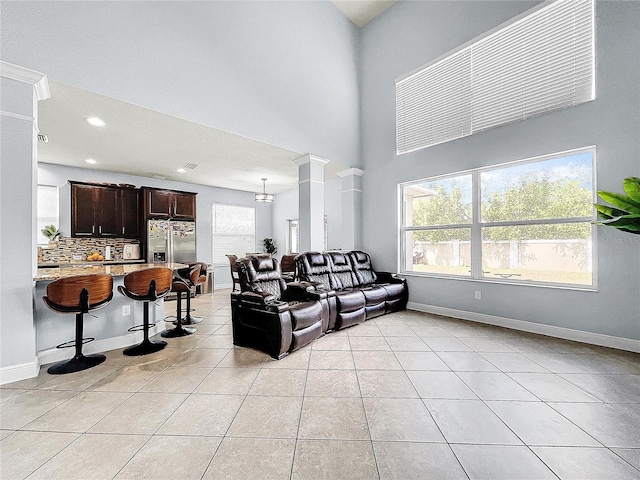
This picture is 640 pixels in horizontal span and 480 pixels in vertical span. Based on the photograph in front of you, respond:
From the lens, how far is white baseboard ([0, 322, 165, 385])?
7.93 ft

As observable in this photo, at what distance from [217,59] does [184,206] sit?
12.3 feet

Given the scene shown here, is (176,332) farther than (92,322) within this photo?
Yes

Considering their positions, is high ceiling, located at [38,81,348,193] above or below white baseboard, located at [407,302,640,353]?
above

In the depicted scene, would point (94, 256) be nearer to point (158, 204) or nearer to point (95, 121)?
point (158, 204)

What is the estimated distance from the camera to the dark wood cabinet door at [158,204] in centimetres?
595

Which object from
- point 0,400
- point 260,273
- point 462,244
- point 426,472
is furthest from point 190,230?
point 426,472

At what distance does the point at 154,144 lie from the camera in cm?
433

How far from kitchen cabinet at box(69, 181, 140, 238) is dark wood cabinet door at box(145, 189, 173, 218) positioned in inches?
11.9

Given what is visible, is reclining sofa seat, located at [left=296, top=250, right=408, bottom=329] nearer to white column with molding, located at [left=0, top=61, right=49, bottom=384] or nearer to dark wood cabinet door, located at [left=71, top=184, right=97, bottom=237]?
white column with molding, located at [left=0, top=61, right=49, bottom=384]

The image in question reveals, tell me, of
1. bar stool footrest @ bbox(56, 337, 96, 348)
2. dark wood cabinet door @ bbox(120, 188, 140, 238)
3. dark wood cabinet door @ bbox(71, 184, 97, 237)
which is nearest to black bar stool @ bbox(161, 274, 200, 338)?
bar stool footrest @ bbox(56, 337, 96, 348)

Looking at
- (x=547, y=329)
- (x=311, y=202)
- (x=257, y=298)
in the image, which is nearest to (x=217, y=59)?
(x=311, y=202)

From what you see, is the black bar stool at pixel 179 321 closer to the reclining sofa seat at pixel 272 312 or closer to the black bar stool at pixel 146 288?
the black bar stool at pixel 146 288

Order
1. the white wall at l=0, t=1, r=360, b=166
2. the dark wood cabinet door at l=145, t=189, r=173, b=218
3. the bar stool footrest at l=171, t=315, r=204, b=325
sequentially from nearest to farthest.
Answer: the white wall at l=0, t=1, r=360, b=166
the bar stool footrest at l=171, t=315, r=204, b=325
the dark wood cabinet door at l=145, t=189, r=173, b=218

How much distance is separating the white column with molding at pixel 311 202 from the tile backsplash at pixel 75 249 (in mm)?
3956
